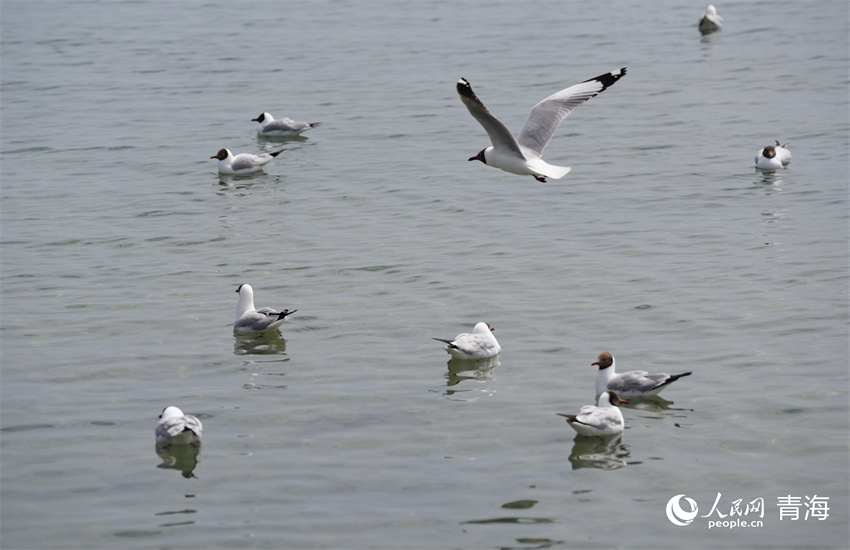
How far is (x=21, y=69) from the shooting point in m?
38.2

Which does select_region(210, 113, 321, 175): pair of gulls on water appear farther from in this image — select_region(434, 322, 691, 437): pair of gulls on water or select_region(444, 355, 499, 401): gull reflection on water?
select_region(444, 355, 499, 401): gull reflection on water

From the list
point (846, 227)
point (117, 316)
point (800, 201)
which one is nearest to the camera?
point (117, 316)

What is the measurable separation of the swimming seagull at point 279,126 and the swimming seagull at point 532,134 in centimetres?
1209

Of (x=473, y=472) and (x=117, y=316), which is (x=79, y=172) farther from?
(x=473, y=472)

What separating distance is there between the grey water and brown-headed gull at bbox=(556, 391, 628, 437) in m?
0.20

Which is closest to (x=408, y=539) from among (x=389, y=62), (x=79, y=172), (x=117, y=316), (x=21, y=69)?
(x=117, y=316)

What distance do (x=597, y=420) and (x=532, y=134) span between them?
5.81 metres

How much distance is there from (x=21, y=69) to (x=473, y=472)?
32.4 meters

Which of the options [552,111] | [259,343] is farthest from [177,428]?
[552,111]

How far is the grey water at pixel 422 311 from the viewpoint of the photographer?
10352 millimetres

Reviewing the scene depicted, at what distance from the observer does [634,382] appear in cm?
1244

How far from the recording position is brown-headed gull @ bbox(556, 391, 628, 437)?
1134cm

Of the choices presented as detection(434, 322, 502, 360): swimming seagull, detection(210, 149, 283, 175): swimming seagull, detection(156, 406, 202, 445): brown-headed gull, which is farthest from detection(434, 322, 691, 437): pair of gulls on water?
detection(210, 149, 283, 175): swimming seagull

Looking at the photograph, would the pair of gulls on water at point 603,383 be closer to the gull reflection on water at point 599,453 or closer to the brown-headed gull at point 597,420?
the brown-headed gull at point 597,420
